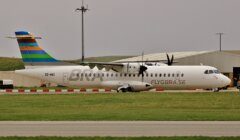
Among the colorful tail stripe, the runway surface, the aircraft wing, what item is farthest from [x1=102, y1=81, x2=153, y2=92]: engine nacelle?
the runway surface

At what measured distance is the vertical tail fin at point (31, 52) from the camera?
55875 millimetres

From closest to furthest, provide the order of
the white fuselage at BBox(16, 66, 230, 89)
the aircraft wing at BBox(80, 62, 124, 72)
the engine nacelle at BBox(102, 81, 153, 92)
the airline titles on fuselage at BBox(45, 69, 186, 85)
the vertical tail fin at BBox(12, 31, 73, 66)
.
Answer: the white fuselage at BBox(16, 66, 230, 89) → the airline titles on fuselage at BBox(45, 69, 186, 85) → the aircraft wing at BBox(80, 62, 124, 72) → the engine nacelle at BBox(102, 81, 153, 92) → the vertical tail fin at BBox(12, 31, 73, 66)

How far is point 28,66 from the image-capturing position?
55969 millimetres

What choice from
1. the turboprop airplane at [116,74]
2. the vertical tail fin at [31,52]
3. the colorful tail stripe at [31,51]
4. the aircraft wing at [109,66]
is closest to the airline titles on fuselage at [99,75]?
the turboprop airplane at [116,74]

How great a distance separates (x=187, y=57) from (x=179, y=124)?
5997 centimetres

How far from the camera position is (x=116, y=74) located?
55.4 meters

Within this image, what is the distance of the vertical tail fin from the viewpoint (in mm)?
55875

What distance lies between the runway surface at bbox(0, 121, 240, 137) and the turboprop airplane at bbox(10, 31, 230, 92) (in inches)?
1194

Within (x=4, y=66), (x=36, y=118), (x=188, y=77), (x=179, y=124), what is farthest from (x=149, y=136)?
(x=4, y=66)

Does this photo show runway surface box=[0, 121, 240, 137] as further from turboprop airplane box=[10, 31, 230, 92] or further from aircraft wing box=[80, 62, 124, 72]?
aircraft wing box=[80, 62, 124, 72]

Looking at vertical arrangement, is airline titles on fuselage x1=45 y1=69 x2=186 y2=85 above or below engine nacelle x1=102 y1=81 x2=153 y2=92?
above

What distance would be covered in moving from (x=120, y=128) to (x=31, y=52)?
37.5m

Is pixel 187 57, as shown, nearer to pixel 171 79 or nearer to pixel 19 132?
pixel 171 79

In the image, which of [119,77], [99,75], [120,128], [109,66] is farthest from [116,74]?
[120,128]
